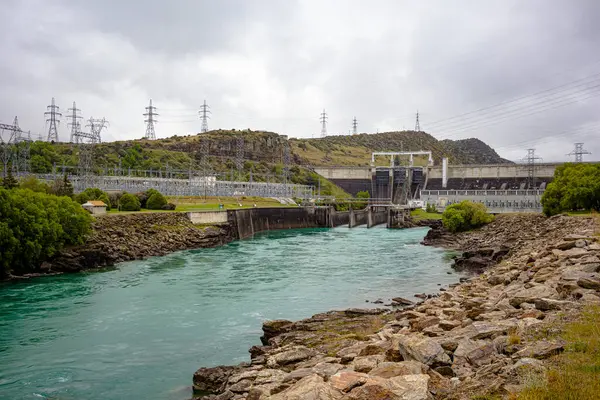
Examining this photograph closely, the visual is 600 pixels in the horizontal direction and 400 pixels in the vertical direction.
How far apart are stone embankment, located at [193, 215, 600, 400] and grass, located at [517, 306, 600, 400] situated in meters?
0.28

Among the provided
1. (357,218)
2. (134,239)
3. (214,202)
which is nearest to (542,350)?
(134,239)

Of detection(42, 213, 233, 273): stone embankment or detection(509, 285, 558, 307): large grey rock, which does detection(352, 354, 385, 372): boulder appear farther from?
detection(42, 213, 233, 273): stone embankment

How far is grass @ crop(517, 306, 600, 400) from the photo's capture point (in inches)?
278

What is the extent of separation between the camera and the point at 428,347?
10391mm

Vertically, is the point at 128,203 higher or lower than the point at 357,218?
higher

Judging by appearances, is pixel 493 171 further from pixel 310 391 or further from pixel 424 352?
pixel 310 391

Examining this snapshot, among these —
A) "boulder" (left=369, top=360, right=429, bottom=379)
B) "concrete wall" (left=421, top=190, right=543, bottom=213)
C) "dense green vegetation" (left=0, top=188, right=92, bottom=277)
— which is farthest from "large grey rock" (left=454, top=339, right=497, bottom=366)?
"concrete wall" (left=421, top=190, right=543, bottom=213)

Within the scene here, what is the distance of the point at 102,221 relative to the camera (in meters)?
46.5

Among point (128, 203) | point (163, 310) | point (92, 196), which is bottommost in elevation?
point (163, 310)

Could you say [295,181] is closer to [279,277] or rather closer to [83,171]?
[83,171]

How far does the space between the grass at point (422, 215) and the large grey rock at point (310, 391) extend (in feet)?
253

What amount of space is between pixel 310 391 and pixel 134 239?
4018cm

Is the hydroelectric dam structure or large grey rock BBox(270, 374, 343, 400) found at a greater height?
the hydroelectric dam structure

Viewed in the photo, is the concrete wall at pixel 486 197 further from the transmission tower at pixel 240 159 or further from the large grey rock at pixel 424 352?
the large grey rock at pixel 424 352
